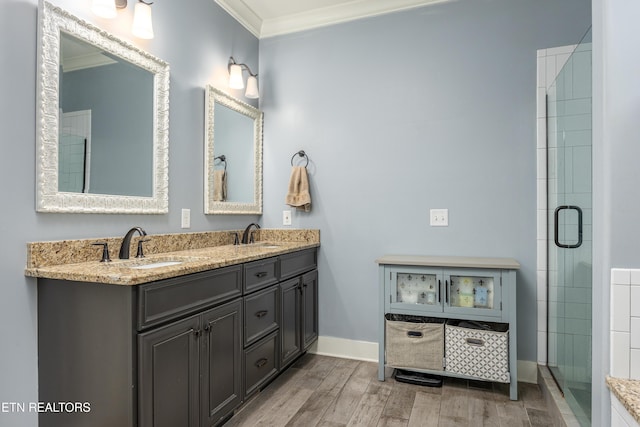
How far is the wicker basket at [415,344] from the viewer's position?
242 cm

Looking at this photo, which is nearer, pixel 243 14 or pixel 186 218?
pixel 186 218

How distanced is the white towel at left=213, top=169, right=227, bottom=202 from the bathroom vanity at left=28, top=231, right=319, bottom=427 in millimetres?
738

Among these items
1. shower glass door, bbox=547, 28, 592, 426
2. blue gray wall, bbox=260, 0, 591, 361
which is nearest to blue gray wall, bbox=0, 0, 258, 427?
blue gray wall, bbox=260, 0, 591, 361

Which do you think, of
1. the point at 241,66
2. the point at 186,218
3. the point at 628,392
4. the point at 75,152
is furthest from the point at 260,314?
the point at 241,66

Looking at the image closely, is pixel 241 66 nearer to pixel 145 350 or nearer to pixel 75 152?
pixel 75 152

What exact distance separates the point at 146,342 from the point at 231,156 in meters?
1.71

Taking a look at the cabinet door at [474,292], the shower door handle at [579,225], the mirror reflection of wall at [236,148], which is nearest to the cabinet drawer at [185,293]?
the mirror reflection of wall at [236,148]

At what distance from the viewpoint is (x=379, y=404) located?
7.27 feet

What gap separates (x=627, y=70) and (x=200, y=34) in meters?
2.38

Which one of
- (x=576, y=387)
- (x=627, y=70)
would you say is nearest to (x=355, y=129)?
(x=627, y=70)

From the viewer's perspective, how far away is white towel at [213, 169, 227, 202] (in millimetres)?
2654

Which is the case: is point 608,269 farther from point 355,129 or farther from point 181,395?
point 355,129

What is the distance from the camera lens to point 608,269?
123 centimetres

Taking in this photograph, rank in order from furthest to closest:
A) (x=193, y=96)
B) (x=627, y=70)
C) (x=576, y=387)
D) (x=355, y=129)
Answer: (x=355, y=129) → (x=193, y=96) → (x=576, y=387) → (x=627, y=70)
